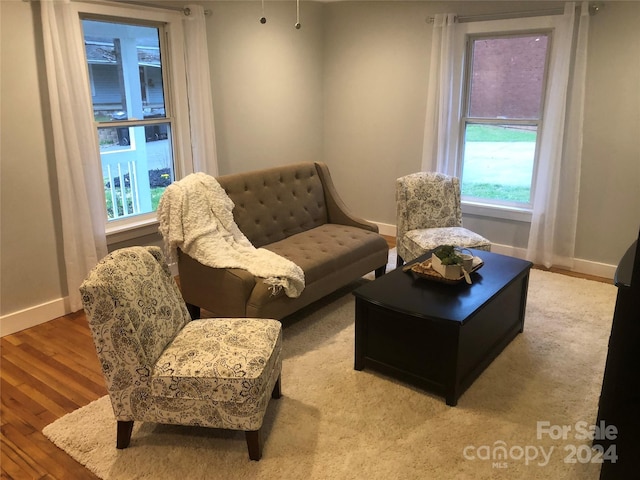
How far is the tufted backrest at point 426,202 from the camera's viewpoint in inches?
161

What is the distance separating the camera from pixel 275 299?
302 cm

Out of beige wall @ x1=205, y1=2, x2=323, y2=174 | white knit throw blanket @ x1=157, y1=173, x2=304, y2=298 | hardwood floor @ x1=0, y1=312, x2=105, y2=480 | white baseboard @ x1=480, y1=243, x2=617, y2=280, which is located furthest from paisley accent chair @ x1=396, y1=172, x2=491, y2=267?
hardwood floor @ x1=0, y1=312, x2=105, y2=480

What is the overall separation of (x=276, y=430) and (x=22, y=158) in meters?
2.37

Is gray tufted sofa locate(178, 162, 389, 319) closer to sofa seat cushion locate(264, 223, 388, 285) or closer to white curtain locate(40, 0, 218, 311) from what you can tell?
sofa seat cushion locate(264, 223, 388, 285)

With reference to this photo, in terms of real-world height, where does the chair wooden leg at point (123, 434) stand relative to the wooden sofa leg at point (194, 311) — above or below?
below

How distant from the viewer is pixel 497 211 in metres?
4.73

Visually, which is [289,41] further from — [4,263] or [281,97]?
[4,263]

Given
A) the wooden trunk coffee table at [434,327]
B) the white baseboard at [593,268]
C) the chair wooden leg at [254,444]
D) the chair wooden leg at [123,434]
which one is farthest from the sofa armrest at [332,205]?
the chair wooden leg at [123,434]

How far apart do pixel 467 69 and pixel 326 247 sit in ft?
7.62

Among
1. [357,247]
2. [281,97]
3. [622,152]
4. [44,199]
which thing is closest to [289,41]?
[281,97]

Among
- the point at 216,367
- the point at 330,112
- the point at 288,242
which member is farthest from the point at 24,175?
the point at 330,112

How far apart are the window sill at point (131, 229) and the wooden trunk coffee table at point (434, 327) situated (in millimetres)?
2062

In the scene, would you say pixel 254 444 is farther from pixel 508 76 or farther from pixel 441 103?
pixel 508 76

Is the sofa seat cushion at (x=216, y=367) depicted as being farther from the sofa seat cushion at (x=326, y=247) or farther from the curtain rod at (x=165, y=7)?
the curtain rod at (x=165, y=7)
